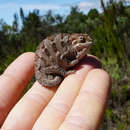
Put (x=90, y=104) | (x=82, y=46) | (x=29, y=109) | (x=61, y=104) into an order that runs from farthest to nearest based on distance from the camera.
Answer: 1. (x=82, y=46)
2. (x=29, y=109)
3. (x=61, y=104)
4. (x=90, y=104)

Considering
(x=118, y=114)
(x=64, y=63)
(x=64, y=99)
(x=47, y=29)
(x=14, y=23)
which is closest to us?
(x=64, y=99)

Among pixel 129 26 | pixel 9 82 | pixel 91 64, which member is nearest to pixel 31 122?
pixel 9 82

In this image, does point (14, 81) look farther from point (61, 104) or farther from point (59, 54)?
point (61, 104)

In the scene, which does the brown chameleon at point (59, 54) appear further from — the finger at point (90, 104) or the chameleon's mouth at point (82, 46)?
the finger at point (90, 104)

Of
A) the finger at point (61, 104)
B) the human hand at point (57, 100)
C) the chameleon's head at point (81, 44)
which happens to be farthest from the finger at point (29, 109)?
the chameleon's head at point (81, 44)

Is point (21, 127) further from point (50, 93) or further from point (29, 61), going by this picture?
point (29, 61)

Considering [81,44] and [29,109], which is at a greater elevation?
[81,44]

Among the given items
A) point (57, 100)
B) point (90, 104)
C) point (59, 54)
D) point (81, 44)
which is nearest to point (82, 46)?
point (81, 44)
